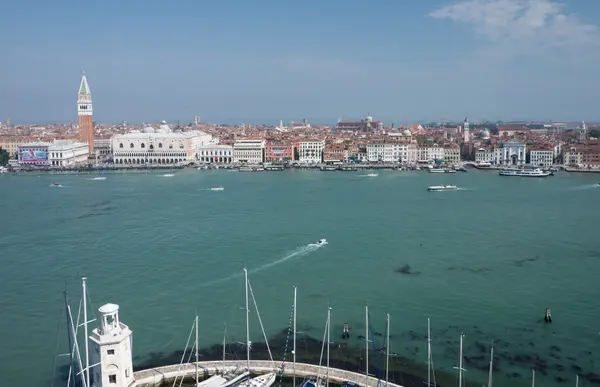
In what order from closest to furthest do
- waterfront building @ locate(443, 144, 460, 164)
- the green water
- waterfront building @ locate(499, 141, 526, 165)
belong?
the green water → waterfront building @ locate(499, 141, 526, 165) → waterfront building @ locate(443, 144, 460, 164)

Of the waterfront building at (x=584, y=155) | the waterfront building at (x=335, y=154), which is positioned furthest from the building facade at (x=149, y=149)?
the waterfront building at (x=584, y=155)

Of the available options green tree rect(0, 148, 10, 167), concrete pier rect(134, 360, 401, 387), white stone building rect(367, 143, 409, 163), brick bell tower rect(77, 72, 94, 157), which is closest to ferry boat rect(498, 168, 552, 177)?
white stone building rect(367, 143, 409, 163)

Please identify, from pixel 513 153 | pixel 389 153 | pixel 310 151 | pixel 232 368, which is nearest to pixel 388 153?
pixel 389 153

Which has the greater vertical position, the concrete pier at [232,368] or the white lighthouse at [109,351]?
the white lighthouse at [109,351]

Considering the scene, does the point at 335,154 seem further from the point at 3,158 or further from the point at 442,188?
the point at 3,158

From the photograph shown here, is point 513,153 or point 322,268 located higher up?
point 513,153

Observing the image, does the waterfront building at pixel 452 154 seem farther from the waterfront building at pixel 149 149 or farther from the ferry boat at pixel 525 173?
the waterfront building at pixel 149 149

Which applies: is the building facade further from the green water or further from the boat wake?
the boat wake
